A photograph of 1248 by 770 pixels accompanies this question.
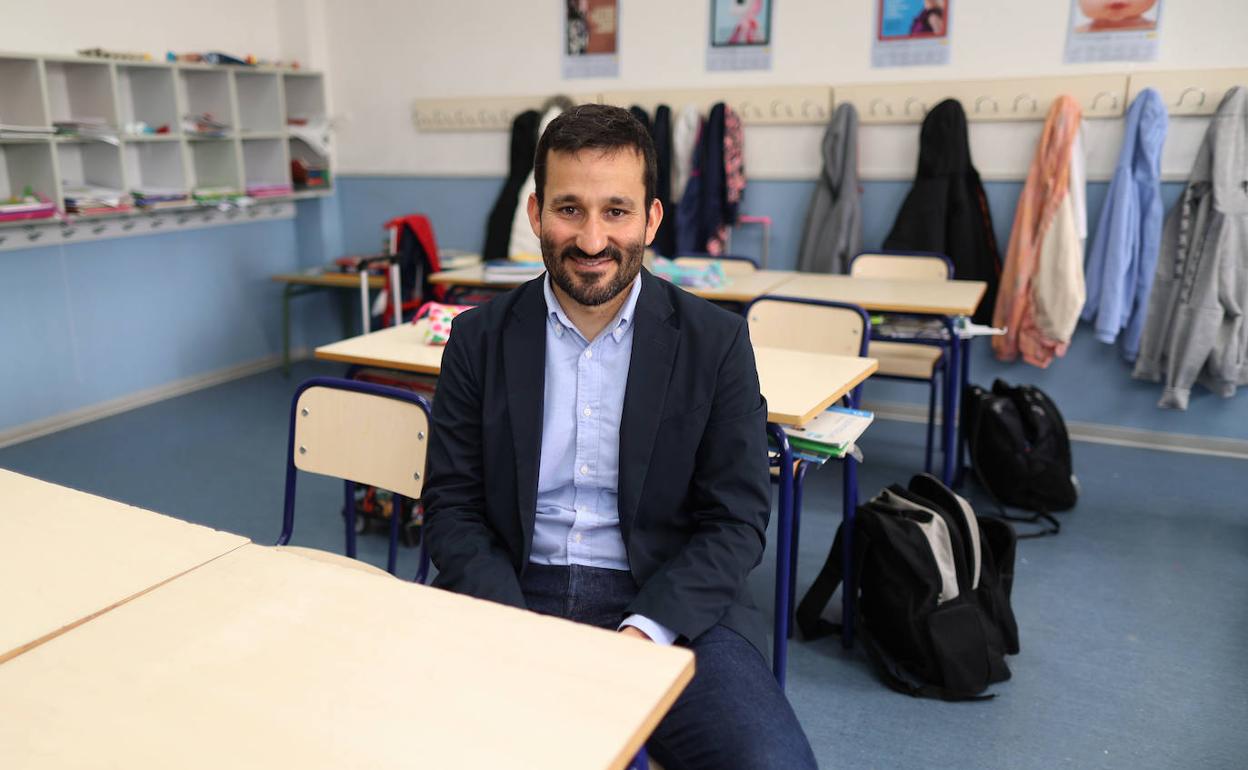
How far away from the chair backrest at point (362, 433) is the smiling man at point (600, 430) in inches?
8.7

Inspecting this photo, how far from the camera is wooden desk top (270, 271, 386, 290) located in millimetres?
4754

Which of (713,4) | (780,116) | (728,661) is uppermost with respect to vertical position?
(713,4)

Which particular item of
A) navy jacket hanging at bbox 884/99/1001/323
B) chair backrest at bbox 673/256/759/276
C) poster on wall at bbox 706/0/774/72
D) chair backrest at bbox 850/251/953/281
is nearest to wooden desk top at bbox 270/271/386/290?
chair backrest at bbox 673/256/759/276

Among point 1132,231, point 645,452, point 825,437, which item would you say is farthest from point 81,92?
point 1132,231

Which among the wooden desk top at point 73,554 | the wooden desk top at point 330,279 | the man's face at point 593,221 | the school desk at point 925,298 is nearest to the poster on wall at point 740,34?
the school desk at point 925,298

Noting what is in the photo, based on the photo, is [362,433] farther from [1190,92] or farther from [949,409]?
[1190,92]

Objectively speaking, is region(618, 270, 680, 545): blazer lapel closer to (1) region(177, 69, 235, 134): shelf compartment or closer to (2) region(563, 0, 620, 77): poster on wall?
(2) region(563, 0, 620, 77): poster on wall

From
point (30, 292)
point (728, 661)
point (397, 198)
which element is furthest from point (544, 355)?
point (397, 198)

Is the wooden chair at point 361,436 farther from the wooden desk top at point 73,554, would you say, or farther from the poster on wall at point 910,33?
the poster on wall at point 910,33

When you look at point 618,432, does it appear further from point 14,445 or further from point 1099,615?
point 14,445

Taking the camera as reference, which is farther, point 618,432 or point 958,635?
point 958,635

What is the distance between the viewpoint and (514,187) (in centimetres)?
517

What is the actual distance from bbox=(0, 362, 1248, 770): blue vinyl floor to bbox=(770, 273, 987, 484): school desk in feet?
0.96

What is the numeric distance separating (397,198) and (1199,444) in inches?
172
